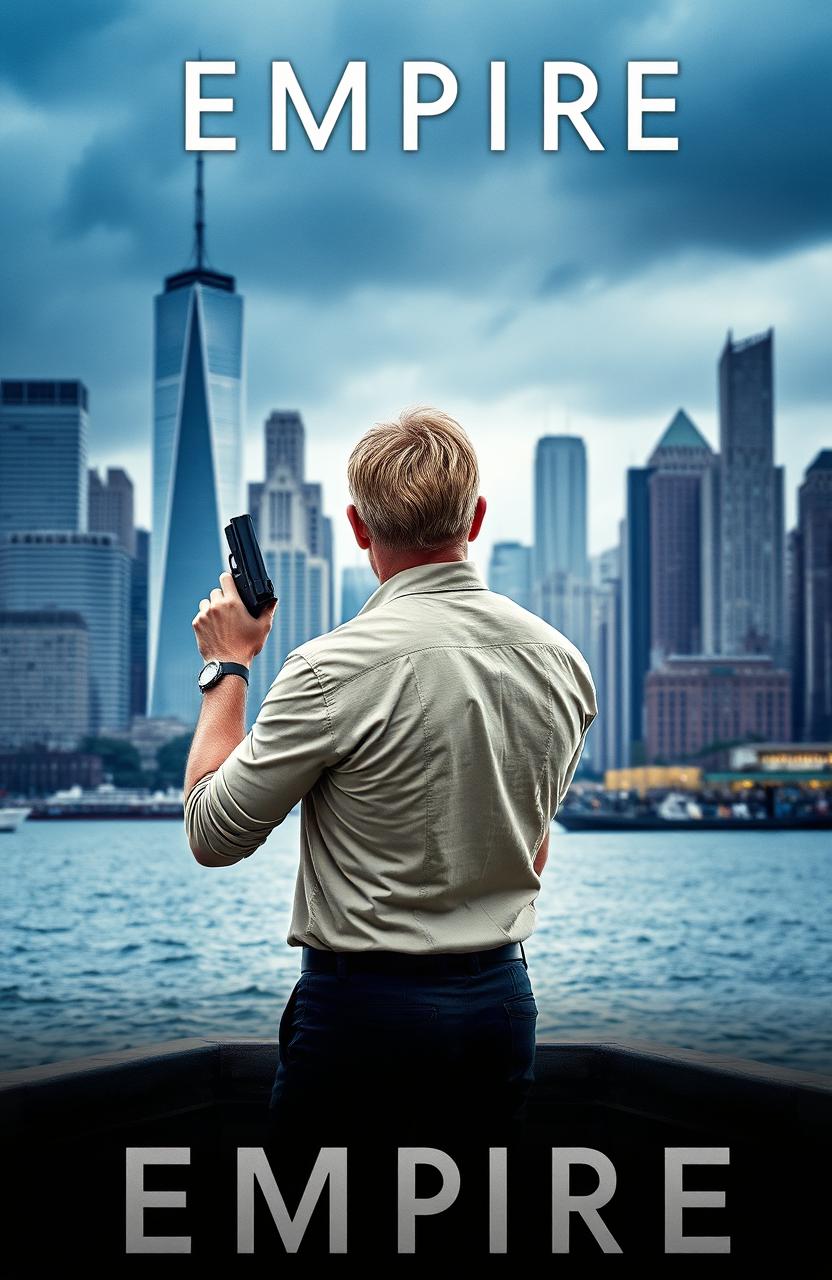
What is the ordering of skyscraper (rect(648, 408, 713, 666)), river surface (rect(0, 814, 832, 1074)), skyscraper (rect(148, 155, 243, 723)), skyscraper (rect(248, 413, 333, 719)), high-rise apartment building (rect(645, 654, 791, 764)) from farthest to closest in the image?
skyscraper (rect(248, 413, 333, 719)), skyscraper (rect(648, 408, 713, 666)), skyscraper (rect(148, 155, 243, 723)), high-rise apartment building (rect(645, 654, 791, 764)), river surface (rect(0, 814, 832, 1074))

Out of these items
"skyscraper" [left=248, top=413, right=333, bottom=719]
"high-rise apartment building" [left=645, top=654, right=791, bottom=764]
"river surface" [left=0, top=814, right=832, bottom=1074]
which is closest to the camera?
"river surface" [left=0, top=814, right=832, bottom=1074]

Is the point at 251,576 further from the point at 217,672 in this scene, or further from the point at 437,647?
the point at 437,647

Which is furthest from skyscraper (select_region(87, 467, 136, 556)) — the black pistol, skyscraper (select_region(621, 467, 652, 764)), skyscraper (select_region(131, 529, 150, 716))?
the black pistol

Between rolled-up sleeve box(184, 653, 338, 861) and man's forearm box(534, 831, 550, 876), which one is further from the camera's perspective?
man's forearm box(534, 831, 550, 876)

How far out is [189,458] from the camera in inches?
4840

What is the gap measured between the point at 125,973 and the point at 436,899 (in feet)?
91.2

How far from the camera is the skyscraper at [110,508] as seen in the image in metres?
158

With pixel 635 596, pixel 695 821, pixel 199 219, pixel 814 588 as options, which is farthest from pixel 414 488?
pixel 199 219

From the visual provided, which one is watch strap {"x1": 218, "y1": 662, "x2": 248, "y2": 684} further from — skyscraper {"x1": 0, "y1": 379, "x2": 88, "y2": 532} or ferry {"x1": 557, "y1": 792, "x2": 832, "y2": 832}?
skyscraper {"x1": 0, "y1": 379, "x2": 88, "y2": 532}

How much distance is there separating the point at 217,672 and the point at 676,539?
146 metres

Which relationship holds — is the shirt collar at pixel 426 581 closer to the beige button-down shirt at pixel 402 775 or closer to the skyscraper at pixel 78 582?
the beige button-down shirt at pixel 402 775

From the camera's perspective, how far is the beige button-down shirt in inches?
58.7

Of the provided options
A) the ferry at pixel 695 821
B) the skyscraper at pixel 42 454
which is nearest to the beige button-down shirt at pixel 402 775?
the ferry at pixel 695 821

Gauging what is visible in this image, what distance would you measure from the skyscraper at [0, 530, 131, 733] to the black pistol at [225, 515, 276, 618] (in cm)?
13244
